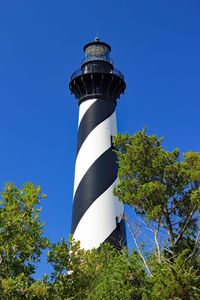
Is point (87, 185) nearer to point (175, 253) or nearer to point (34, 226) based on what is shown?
point (175, 253)

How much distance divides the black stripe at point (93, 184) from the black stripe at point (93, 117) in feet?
6.55

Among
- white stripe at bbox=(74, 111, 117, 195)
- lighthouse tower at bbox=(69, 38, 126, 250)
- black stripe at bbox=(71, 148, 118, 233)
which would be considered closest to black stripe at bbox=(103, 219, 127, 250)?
lighthouse tower at bbox=(69, 38, 126, 250)

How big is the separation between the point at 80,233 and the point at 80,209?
1.31 m

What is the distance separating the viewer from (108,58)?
884 inches

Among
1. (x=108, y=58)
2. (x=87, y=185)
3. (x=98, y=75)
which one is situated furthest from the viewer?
(x=108, y=58)

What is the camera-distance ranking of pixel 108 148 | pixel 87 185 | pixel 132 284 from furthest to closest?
pixel 108 148 → pixel 87 185 → pixel 132 284

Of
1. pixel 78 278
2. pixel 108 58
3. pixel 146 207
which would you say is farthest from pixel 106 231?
pixel 108 58

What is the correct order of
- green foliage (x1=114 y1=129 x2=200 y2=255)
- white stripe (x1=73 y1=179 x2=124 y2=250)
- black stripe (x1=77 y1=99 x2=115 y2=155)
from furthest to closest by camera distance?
black stripe (x1=77 y1=99 x2=115 y2=155) < white stripe (x1=73 y1=179 x2=124 y2=250) < green foliage (x1=114 y1=129 x2=200 y2=255)

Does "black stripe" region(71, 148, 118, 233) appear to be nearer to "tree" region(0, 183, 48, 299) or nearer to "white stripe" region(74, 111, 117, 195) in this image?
"white stripe" region(74, 111, 117, 195)

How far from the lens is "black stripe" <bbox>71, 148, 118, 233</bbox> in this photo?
16.9 m

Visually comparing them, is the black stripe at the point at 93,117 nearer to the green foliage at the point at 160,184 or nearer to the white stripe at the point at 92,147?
the white stripe at the point at 92,147

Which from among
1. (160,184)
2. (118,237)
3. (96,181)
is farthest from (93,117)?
(160,184)

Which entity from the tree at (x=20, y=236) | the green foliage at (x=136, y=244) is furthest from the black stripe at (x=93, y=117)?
the tree at (x=20, y=236)

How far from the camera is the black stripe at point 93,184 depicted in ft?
55.5
